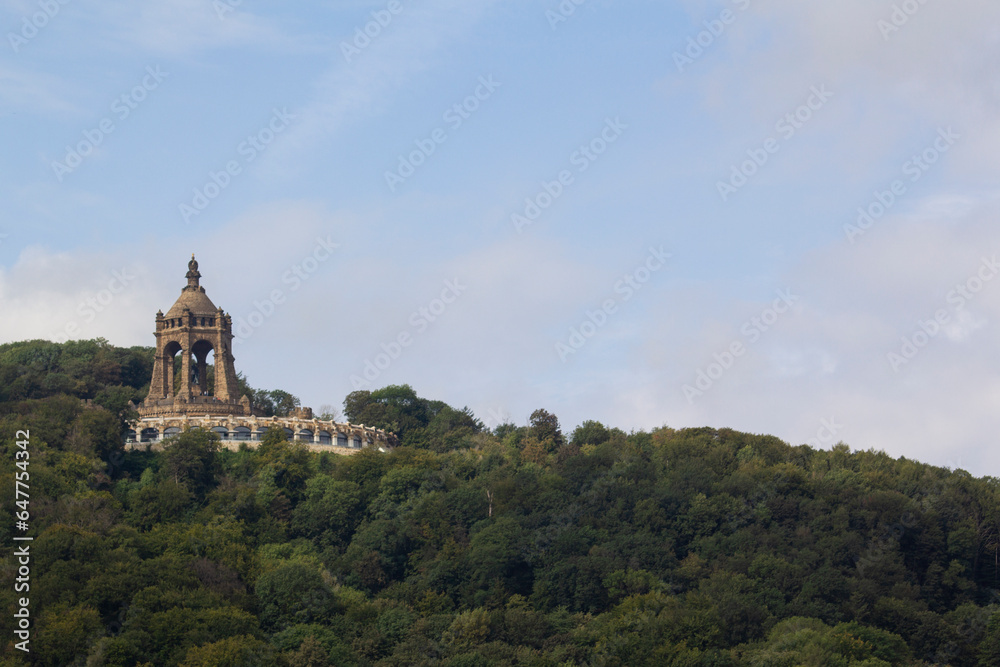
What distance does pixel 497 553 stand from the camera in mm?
81125

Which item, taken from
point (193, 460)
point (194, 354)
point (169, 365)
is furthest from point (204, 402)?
point (193, 460)

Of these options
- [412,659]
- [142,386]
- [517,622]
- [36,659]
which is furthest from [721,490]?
[142,386]

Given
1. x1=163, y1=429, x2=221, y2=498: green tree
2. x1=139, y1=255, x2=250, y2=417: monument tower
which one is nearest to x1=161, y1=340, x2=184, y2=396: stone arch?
x1=139, y1=255, x2=250, y2=417: monument tower

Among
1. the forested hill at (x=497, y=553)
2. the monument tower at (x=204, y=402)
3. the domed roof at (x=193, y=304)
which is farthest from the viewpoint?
the domed roof at (x=193, y=304)

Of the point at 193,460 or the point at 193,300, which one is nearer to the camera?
the point at 193,460

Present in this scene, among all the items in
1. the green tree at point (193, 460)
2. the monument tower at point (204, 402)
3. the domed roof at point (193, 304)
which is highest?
the domed roof at point (193, 304)

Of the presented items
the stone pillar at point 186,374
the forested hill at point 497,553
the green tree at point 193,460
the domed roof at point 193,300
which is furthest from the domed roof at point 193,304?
the green tree at point 193,460

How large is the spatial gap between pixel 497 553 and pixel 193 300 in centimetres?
3189

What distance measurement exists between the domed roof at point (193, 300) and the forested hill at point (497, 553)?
24.9 feet

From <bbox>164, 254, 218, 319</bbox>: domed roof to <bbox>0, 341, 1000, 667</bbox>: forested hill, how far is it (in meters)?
7.58

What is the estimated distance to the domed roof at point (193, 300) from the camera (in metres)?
103

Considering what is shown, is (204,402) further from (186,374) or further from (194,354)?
(194,354)

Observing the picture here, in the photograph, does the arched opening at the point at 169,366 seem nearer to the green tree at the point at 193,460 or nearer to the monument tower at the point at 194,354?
the monument tower at the point at 194,354

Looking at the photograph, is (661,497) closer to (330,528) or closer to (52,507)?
(330,528)
